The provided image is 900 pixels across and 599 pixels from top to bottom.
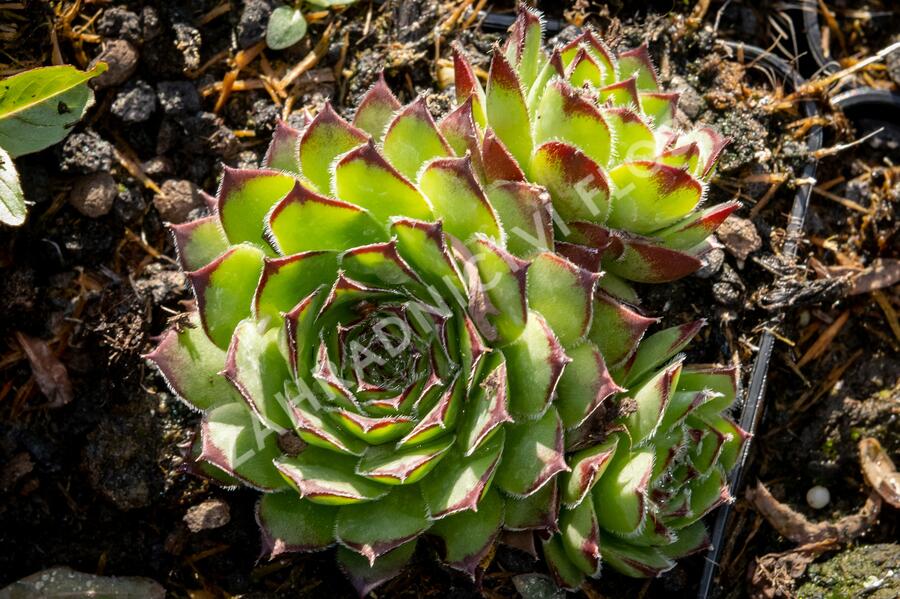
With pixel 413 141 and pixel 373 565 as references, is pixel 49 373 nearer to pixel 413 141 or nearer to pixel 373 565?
pixel 373 565

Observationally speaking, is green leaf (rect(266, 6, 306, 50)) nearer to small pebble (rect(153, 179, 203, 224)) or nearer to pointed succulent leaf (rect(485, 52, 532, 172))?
small pebble (rect(153, 179, 203, 224))

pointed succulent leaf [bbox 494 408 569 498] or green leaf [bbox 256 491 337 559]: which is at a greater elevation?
pointed succulent leaf [bbox 494 408 569 498]

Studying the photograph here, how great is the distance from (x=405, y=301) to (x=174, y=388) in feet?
1.62

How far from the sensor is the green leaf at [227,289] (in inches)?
60.4

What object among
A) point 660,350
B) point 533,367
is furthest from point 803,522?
point 533,367

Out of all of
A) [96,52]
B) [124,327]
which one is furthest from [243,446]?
[96,52]

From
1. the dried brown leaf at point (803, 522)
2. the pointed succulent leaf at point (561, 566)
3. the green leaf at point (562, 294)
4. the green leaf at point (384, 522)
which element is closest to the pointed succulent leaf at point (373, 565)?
the green leaf at point (384, 522)

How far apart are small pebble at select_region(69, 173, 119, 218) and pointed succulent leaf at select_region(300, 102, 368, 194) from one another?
0.63m

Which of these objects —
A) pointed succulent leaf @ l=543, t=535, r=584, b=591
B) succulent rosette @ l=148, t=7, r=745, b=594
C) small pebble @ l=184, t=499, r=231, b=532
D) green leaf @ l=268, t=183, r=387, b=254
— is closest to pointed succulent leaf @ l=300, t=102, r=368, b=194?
succulent rosette @ l=148, t=7, r=745, b=594

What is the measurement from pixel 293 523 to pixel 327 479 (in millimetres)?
162

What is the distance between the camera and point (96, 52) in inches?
79.4

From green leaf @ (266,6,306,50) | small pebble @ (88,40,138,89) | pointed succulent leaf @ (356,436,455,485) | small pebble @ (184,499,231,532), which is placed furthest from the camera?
green leaf @ (266,6,306,50)

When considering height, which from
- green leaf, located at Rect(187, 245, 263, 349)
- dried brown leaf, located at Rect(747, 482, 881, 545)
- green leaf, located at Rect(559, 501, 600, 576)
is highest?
green leaf, located at Rect(187, 245, 263, 349)

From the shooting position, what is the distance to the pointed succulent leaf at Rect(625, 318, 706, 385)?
1.76 metres
